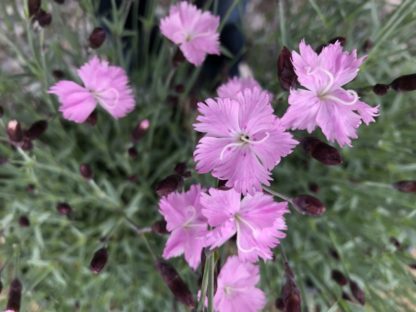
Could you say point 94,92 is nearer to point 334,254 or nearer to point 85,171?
point 85,171

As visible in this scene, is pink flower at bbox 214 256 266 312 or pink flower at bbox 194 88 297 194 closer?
pink flower at bbox 194 88 297 194

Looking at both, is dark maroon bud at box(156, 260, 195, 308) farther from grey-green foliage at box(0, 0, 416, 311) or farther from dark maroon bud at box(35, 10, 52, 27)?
dark maroon bud at box(35, 10, 52, 27)

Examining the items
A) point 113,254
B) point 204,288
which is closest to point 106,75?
point 204,288

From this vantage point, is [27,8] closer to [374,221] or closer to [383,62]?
[383,62]

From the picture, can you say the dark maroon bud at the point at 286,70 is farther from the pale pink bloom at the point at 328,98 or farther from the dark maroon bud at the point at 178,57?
the dark maroon bud at the point at 178,57

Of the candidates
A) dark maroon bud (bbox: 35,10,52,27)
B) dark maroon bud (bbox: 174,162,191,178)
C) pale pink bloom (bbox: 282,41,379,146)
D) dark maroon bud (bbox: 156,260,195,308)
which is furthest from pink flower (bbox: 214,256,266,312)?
dark maroon bud (bbox: 35,10,52,27)

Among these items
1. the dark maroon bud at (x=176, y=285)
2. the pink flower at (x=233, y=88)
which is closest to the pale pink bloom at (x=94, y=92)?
the pink flower at (x=233, y=88)
